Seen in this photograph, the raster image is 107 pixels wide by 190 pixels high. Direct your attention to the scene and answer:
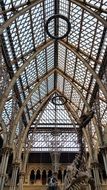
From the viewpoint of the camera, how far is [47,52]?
3347 centimetres

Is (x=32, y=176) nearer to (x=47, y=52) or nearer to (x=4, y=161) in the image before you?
(x=4, y=161)

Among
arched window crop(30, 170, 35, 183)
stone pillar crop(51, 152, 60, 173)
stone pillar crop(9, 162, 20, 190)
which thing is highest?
stone pillar crop(51, 152, 60, 173)

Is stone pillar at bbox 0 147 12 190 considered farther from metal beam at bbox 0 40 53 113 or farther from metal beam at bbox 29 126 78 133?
metal beam at bbox 29 126 78 133

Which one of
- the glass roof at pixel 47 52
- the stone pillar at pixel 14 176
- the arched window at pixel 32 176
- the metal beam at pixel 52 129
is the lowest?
the stone pillar at pixel 14 176

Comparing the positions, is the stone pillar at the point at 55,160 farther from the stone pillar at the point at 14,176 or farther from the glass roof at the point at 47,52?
→ the stone pillar at the point at 14,176

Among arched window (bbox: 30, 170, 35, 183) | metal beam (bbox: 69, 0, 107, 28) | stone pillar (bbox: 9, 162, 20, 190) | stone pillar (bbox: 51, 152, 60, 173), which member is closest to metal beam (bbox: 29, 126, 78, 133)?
stone pillar (bbox: 51, 152, 60, 173)

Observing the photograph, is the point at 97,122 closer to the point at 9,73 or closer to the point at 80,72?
the point at 80,72

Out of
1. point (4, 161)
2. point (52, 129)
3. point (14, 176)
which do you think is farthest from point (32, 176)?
point (4, 161)

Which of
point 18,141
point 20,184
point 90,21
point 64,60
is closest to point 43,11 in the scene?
point 90,21

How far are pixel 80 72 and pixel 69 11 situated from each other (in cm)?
964

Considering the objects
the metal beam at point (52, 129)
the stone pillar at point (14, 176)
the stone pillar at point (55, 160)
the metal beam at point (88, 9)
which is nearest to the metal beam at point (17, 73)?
the metal beam at point (88, 9)

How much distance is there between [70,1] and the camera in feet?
82.2

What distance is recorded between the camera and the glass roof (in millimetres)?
24391

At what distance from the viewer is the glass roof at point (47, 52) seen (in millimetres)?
24391
